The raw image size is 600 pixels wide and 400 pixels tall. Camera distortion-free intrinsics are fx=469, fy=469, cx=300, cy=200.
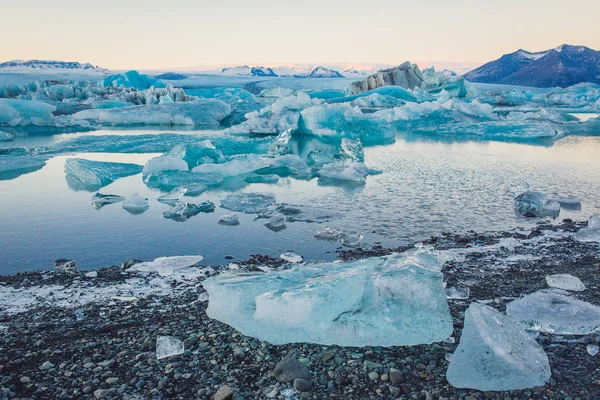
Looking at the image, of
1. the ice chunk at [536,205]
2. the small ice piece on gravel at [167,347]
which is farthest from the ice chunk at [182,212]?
the ice chunk at [536,205]

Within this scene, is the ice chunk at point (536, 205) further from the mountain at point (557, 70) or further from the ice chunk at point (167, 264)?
the mountain at point (557, 70)

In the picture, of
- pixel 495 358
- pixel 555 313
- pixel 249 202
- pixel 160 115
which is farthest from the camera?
pixel 160 115

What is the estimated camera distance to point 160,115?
1484cm

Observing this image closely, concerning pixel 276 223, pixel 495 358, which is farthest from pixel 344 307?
pixel 276 223

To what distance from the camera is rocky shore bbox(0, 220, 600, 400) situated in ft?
5.63

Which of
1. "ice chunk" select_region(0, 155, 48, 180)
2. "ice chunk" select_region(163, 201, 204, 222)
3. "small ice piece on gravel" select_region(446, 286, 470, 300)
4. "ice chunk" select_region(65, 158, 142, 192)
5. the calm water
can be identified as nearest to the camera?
"small ice piece on gravel" select_region(446, 286, 470, 300)

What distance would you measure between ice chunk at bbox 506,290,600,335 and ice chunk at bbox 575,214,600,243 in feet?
4.98

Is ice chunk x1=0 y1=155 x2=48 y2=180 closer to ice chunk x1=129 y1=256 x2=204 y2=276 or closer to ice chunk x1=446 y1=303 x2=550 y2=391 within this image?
ice chunk x1=129 y1=256 x2=204 y2=276

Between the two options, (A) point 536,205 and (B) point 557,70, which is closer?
(A) point 536,205

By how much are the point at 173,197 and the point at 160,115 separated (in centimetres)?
1045

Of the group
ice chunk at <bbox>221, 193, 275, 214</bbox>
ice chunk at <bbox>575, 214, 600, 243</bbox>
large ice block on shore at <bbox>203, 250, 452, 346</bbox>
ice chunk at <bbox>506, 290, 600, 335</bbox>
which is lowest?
ice chunk at <bbox>221, 193, 275, 214</bbox>

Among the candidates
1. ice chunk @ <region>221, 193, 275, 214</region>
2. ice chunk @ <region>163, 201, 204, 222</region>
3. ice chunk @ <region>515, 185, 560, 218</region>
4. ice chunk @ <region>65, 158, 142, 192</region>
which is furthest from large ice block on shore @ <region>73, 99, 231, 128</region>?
ice chunk @ <region>515, 185, 560, 218</region>

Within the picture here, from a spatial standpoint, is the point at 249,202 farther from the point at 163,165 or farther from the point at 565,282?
the point at 565,282

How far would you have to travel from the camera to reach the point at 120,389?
173 cm
